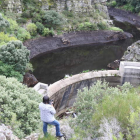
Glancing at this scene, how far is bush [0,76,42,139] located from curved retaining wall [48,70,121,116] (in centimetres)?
485

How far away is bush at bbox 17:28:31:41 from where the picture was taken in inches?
1387

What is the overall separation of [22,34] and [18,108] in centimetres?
2754

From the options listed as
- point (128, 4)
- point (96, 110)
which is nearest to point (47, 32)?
point (96, 110)

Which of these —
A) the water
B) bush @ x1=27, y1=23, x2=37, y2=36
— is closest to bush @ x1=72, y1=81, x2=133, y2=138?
the water

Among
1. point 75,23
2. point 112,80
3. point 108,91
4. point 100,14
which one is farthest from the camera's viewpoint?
point 100,14

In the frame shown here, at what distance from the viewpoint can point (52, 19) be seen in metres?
42.0

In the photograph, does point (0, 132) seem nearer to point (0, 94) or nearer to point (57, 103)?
point (0, 94)

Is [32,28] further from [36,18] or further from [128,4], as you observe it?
[128,4]

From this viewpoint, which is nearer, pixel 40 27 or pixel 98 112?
pixel 98 112

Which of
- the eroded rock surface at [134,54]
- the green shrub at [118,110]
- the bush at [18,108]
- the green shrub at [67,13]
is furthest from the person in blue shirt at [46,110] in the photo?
the green shrub at [67,13]

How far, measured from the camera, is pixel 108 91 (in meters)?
10.2

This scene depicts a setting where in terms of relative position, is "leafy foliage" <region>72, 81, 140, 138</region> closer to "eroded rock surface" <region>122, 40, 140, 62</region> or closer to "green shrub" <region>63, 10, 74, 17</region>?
"eroded rock surface" <region>122, 40, 140, 62</region>

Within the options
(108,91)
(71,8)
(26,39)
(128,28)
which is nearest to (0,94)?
(108,91)

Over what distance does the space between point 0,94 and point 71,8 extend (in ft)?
136
